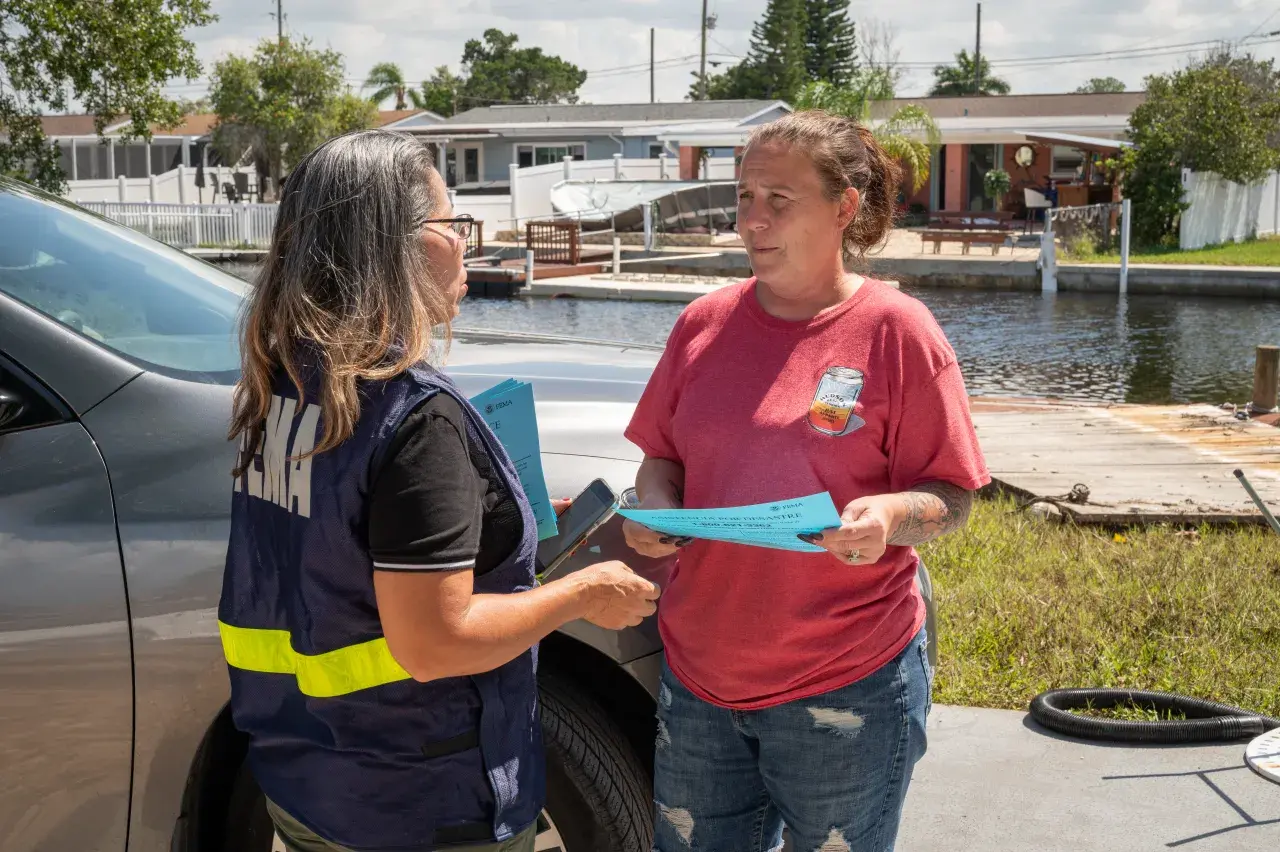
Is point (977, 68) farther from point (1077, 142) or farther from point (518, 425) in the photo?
point (518, 425)

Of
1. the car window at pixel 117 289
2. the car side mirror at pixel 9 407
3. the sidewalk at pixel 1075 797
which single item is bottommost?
the sidewalk at pixel 1075 797

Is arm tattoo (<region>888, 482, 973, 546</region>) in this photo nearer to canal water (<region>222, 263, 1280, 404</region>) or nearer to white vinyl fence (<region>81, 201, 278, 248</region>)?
canal water (<region>222, 263, 1280, 404</region>)

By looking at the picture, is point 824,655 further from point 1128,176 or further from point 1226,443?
point 1128,176

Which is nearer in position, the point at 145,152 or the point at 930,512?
the point at 930,512

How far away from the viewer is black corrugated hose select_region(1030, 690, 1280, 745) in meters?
3.99

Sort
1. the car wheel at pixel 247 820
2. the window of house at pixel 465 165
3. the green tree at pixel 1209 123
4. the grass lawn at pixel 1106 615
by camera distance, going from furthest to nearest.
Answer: the window of house at pixel 465 165 < the green tree at pixel 1209 123 < the grass lawn at pixel 1106 615 < the car wheel at pixel 247 820

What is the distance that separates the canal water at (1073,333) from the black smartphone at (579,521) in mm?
12738

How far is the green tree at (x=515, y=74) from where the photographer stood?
112 metres

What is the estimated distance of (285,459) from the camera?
1.79 metres

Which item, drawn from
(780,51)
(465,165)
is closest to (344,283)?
(465,165)

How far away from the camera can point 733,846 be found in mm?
2428

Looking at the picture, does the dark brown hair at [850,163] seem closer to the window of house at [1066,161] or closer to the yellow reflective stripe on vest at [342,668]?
the yellow reflective stripe on vest at [342,668]

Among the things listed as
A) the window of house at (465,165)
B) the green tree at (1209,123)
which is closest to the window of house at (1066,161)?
the green tree at (1209,123)

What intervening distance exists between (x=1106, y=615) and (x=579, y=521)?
3513mm
